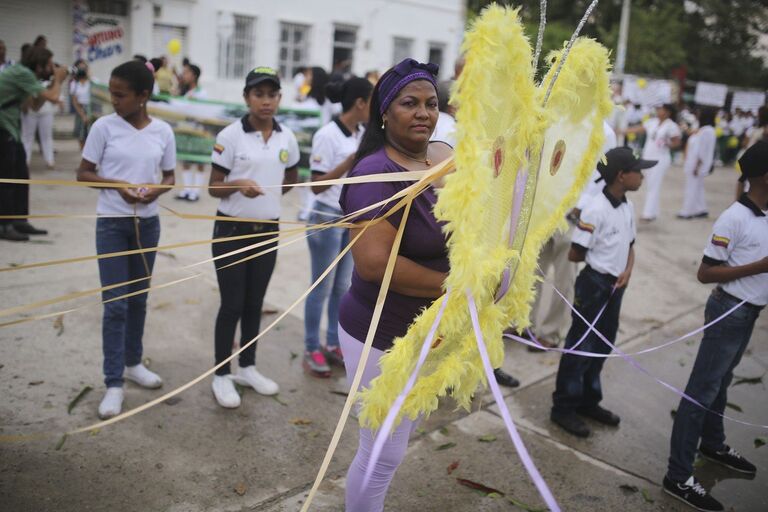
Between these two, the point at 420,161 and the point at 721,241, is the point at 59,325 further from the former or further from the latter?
the point at 721,241

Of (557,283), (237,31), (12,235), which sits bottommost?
(12,235)

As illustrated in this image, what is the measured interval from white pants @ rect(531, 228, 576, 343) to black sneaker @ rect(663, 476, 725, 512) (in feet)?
6.38

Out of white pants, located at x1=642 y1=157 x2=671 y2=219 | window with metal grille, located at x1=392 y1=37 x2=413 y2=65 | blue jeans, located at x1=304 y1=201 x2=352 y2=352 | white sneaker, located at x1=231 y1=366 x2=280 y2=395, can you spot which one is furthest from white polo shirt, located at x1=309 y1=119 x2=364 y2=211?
window with metal grille, located at x1=392 y1=37 x2=413 y2=65

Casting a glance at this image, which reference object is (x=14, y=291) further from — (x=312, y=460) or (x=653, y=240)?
(x=653, y=240)

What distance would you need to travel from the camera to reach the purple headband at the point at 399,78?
7.76 ft

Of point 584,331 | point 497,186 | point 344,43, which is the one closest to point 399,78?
point 497,186

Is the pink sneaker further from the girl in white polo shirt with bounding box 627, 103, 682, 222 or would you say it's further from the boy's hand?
the girl in white polo shirt with bounding box 627, 103, 682, 222

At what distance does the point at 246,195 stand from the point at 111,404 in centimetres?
147

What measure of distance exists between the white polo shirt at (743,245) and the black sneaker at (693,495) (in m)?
1.03

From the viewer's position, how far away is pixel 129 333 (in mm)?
4094

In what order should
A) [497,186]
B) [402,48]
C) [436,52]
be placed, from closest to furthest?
[497,186], [402,48], [436,52]

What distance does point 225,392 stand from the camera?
13.2ft

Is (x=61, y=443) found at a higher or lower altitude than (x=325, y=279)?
lower

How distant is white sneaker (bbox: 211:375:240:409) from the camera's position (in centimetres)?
399
